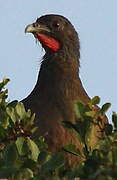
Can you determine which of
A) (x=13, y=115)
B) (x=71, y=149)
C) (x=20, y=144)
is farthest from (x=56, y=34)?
(x=20, y=144)

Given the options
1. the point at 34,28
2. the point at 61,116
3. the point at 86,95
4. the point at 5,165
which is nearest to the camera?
the point at 5,165

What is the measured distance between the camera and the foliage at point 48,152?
129 inches

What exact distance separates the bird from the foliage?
9.16ft

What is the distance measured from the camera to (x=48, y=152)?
389 cm

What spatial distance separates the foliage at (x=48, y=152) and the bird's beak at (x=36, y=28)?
164 inches

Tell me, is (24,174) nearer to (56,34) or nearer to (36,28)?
(36,28)

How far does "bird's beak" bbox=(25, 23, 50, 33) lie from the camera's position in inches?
340

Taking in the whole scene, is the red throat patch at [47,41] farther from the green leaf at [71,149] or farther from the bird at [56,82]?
the green leaf at [71,149]

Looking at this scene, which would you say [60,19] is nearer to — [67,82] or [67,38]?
[67,38]

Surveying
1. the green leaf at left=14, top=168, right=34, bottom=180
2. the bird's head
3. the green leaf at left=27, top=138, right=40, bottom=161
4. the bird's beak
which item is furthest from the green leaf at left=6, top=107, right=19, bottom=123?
the bird's head

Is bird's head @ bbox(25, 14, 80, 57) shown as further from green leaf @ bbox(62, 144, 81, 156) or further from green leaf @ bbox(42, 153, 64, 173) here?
green leaf @ bbox(42, 153, 64, 173)

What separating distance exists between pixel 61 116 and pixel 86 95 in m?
0.65

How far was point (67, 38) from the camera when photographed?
9.02 meters

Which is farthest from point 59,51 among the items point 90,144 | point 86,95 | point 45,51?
point 90,144
